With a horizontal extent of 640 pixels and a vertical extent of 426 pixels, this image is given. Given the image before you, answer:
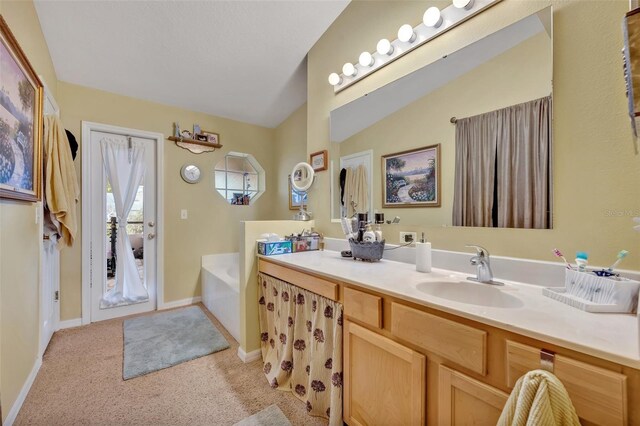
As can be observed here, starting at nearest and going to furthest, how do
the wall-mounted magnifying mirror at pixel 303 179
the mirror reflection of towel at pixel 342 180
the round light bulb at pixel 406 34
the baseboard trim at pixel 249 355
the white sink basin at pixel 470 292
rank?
1. the white sink basin at pixel 470 292
2. the round light bulb at pixel 406 34
3. the baseboard trim at pixel 249 355
4. the mirror reflection of towel at pixel 342 180
5. the wall-mounted magnifying mirror at pixel 303 179

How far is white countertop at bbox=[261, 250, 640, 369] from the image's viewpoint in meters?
0.60

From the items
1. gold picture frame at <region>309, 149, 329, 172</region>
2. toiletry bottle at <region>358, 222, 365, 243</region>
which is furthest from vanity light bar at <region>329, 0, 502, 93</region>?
toiletry bottle at <region>358, 222, 365, 243</region>

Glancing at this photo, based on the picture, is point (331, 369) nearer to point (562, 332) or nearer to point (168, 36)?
point (562, 332)

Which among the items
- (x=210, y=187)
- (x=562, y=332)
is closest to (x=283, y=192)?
(x=210, y=187)

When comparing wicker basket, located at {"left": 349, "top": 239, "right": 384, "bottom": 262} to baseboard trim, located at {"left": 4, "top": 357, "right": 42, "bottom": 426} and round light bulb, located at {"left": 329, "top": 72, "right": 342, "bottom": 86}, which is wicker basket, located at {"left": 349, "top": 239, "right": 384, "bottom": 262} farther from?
baseboard trim, located at {"left": 4, "top": 357, "right": 42, "bottom": 426}

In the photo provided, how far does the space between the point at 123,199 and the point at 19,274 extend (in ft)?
4.44

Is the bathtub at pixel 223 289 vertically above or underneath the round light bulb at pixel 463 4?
underneath

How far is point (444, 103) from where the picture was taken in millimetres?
1429

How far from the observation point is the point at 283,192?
3.46 m

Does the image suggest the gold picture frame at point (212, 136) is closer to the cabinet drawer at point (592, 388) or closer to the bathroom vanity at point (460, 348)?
the bathroom vanity at point (460, 348)

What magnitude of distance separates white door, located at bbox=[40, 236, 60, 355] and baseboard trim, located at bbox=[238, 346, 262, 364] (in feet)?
4.55

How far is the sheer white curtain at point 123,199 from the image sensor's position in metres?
2.60

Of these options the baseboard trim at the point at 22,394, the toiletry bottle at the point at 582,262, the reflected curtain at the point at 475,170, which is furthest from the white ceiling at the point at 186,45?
the baseboard trim at the point at 22,394

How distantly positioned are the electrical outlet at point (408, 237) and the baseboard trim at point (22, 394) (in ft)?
7.52
